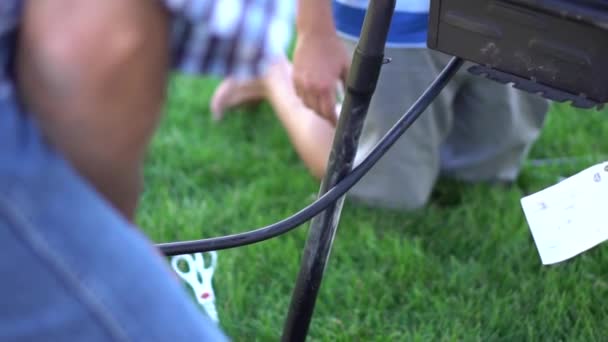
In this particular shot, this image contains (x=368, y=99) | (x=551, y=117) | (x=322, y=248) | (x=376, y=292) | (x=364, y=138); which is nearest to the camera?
(x=368, y=99)

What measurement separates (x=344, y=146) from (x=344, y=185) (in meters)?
0.05

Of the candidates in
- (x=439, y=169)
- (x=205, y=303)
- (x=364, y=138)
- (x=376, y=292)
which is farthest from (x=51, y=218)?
(x=439, y=169)

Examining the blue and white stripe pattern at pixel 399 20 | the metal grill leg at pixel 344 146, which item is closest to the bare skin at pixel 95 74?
the metal grill leg at pixel 344 146

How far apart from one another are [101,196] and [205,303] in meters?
0.80

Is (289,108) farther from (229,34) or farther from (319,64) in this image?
(229,34)

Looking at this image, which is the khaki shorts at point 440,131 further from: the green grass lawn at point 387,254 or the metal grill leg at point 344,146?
the metal grill leg at point 344,146

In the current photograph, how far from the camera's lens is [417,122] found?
210 centimetres

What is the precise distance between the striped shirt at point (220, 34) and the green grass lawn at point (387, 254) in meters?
0.89

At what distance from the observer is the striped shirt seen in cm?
81

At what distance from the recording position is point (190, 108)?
2.66m

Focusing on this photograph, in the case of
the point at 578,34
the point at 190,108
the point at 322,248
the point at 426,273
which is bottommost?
the point at 190,108

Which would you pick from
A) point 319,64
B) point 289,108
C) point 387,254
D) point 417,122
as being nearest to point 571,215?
point 319,64

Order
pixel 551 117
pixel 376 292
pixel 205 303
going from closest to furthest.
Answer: pixel 205 303 < pixel 376 292 < pixel 551 117

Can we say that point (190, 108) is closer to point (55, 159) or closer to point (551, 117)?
point (551, 117)
